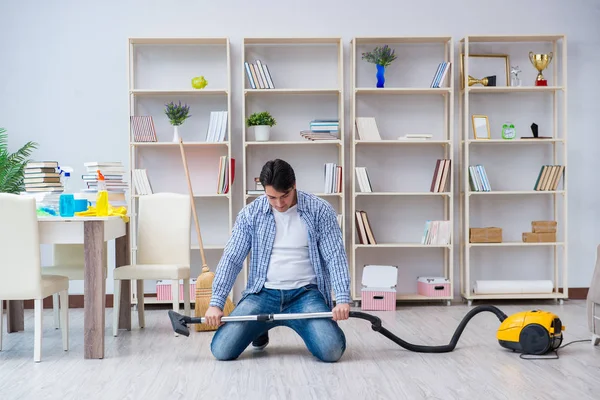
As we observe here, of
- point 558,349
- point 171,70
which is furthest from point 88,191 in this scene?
point 558,349

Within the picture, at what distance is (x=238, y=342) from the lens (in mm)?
3607

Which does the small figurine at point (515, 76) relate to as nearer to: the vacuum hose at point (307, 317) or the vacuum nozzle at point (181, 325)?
the vacuum hose at point (307, 317)

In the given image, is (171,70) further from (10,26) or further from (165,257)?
(165,257)

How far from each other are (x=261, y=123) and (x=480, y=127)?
1743mm

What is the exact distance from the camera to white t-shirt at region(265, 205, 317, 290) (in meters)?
3.73

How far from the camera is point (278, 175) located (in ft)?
11.2

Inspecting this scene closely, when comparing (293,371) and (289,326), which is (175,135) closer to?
(289,326)

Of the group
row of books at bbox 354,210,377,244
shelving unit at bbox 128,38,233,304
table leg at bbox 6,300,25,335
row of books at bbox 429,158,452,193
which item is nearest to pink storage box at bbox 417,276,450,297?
row of books at bbox 354,210,377,244

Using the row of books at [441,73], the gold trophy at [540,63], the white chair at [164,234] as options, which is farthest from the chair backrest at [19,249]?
the gold trophy at [540,63]

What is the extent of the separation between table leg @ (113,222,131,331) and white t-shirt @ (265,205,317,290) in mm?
1286

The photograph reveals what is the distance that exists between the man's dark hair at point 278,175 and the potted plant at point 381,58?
8.19ft

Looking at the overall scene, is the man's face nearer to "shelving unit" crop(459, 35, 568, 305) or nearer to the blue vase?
the blue vase

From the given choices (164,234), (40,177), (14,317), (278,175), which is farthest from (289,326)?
(14,317)

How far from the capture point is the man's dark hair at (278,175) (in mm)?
3422
